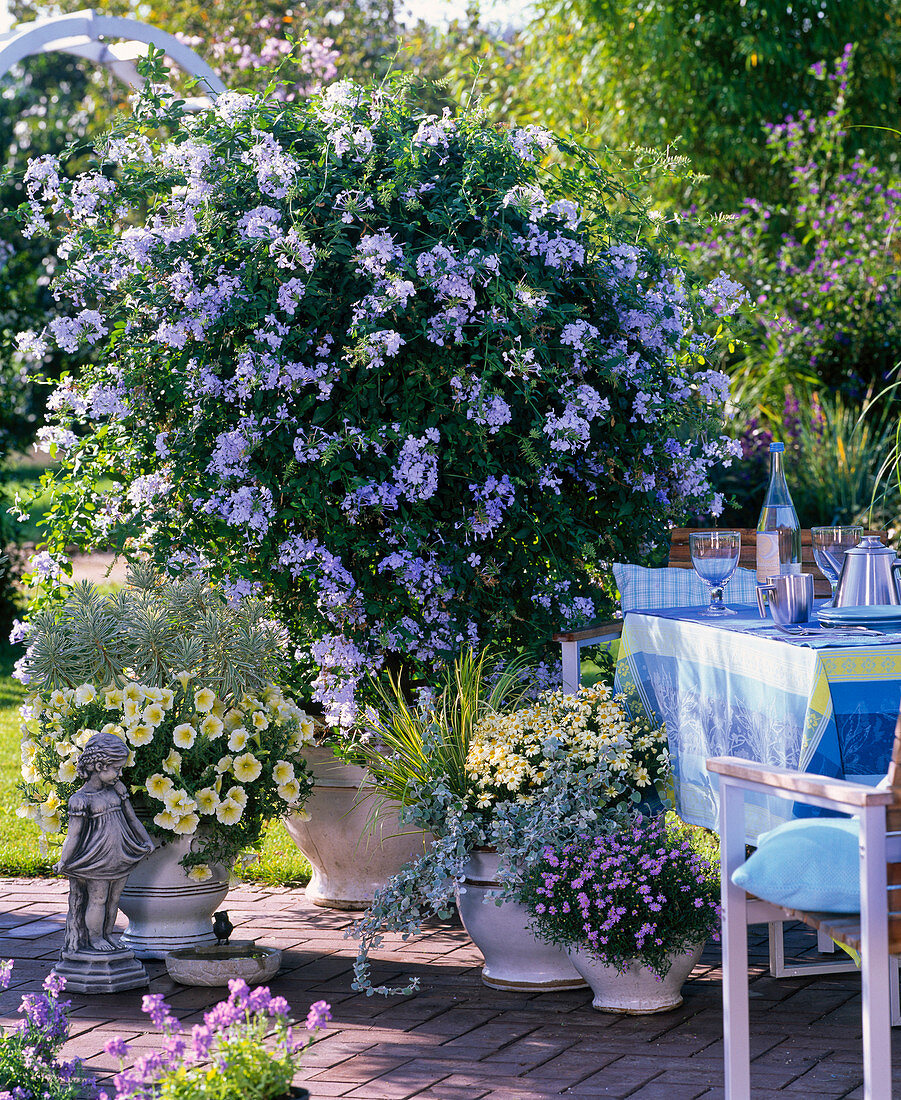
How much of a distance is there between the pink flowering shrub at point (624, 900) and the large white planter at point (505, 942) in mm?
123

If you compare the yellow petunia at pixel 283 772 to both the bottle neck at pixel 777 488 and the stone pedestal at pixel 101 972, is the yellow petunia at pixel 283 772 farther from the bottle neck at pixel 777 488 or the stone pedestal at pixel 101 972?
the bottle neck at pixel 777 488

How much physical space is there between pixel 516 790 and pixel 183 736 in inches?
33.5

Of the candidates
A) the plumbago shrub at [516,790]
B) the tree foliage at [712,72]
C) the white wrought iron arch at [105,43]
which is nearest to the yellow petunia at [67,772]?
the plumbago shrub at [516,790]

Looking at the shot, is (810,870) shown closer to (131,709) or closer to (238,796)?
(238,796)

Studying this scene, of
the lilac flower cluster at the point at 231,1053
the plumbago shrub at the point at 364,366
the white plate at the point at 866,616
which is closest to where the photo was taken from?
the lilac flower cluster at the point at 231,1053

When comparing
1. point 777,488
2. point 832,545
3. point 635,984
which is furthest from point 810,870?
point 777,488

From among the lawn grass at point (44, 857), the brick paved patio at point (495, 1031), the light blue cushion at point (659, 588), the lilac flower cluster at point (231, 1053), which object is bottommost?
the brick paved patio at point (495, 1031)

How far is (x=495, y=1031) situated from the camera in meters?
3.15

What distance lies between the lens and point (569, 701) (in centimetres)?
354

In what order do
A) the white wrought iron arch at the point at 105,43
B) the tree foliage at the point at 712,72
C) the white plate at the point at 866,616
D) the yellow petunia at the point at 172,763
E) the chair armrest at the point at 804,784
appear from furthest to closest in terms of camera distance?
the tree foliage at the point at 712,72, the white wrought iron arch at the point at 105,43, the yellow petunia at the point at 172,763, the white plate at the point at 866,616, the chair armrest at the point at 804,784

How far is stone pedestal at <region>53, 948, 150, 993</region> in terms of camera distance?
3432mm

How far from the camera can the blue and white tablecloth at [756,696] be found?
274cm

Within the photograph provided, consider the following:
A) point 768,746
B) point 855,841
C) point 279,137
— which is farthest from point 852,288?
point 855,841

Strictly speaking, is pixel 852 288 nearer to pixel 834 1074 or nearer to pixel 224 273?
pixel 224 273
